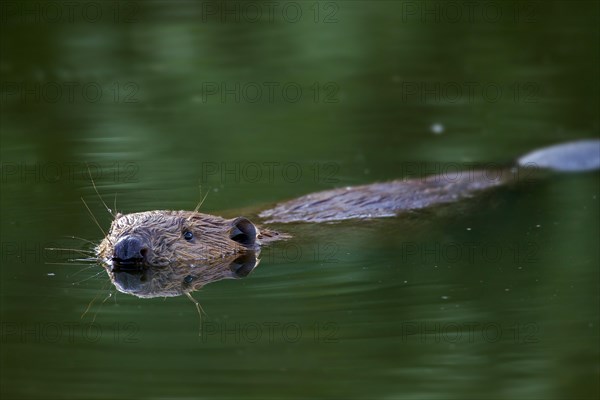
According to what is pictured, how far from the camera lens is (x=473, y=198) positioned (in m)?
9.53

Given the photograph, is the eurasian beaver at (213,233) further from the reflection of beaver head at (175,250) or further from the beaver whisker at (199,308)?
the beaver whisker at (199,308)

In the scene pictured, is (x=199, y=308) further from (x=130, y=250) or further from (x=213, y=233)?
(x=213, y=233)

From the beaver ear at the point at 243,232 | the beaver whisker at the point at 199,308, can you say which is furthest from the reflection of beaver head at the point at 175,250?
the beaver whisker at the point at 199,308

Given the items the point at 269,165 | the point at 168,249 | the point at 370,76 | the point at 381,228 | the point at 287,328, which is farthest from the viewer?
the point at 370,76

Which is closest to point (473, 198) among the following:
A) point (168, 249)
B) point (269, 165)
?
point (269, 165)

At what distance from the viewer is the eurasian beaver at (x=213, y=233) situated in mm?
7809

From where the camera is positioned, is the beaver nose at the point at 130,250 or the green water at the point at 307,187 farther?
the beaver nose at the point at 130,250

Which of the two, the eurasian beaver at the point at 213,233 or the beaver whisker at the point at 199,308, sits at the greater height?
the eurasian beaver at the point at 213,233

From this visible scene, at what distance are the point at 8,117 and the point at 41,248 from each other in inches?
176

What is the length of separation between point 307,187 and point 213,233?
1.97 m

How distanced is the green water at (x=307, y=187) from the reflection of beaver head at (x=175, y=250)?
17 centimetres

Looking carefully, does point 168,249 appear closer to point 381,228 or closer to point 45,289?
point 45,289

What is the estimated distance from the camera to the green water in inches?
243

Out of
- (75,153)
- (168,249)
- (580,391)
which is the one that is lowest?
(580,391)
